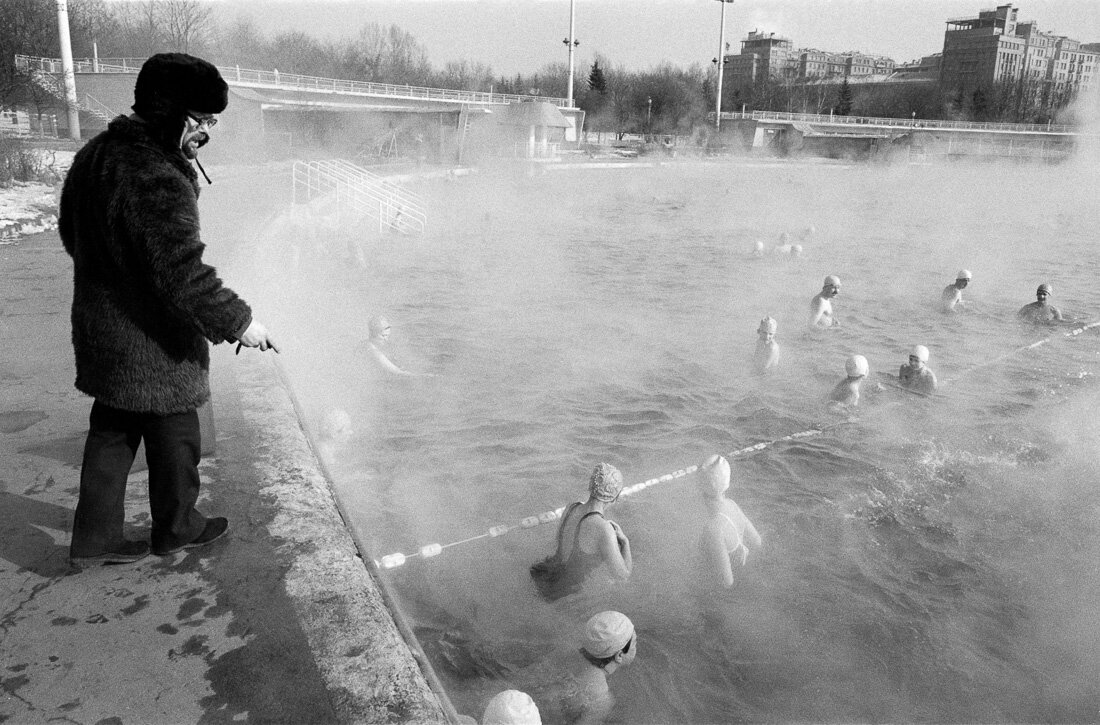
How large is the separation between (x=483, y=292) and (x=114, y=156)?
35.1 ft

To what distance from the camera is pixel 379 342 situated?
7664 millimetres

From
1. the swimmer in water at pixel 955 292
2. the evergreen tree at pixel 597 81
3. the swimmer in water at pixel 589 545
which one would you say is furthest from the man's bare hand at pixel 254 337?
the evergreen tree at pixel 597 81

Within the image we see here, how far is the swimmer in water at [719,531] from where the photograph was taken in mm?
4176

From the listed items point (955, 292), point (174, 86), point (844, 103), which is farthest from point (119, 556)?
point (844, 103)

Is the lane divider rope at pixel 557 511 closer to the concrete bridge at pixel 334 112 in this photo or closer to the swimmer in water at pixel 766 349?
the swimmer in water at pixel 766 349

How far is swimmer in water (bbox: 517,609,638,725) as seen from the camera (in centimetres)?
296

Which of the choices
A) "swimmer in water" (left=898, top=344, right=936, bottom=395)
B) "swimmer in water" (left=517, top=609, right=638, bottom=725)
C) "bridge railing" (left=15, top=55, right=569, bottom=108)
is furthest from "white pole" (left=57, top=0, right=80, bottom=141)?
"swimmer in water" (left=517, top=609, right=638, bottom=725)

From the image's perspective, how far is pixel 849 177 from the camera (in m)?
44.2

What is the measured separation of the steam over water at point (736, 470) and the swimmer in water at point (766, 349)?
240 millimetres

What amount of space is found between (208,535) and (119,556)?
27 centimetres

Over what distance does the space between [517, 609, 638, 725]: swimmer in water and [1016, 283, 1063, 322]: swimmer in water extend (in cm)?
1057

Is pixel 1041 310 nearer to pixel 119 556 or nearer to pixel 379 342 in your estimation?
pixel 379 342

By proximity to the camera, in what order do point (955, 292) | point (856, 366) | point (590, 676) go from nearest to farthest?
point (590, 676) < point (856, 366) < point (955, 292)

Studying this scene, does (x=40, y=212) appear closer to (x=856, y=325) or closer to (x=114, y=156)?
(x=114, y=156)
